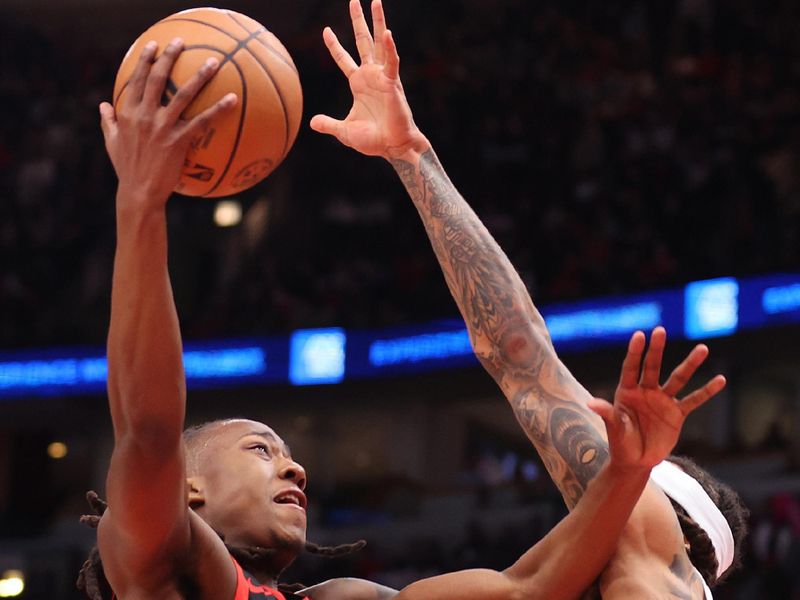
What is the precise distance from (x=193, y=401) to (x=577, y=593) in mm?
9039

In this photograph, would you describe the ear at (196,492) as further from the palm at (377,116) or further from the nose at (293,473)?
the palm at (377,116)

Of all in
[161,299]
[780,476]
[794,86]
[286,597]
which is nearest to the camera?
[161,299]

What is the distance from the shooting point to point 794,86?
35.7 ft

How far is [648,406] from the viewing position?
242 centimetres

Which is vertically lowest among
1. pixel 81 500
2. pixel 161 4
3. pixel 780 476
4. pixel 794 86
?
pixel 81 500

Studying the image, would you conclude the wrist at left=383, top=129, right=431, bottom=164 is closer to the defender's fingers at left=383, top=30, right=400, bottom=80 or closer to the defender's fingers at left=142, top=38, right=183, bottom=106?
the defender's fingers at left=383, top=30, right=400, bottom=80

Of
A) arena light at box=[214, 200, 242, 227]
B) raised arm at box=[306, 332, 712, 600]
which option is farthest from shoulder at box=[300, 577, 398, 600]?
arena light at box=[214, 200, 242, 227]

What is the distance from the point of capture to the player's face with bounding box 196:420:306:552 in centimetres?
291

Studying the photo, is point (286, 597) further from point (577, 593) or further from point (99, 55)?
point (99, 55)

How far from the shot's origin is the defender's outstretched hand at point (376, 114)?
3406 mm

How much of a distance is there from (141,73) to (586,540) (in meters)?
1.32

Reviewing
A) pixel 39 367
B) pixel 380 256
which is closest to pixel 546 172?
pixel 380 256

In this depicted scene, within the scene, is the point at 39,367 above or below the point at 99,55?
below

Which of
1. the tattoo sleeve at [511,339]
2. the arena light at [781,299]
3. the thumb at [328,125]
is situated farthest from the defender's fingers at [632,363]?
the arena light at [781,299]
